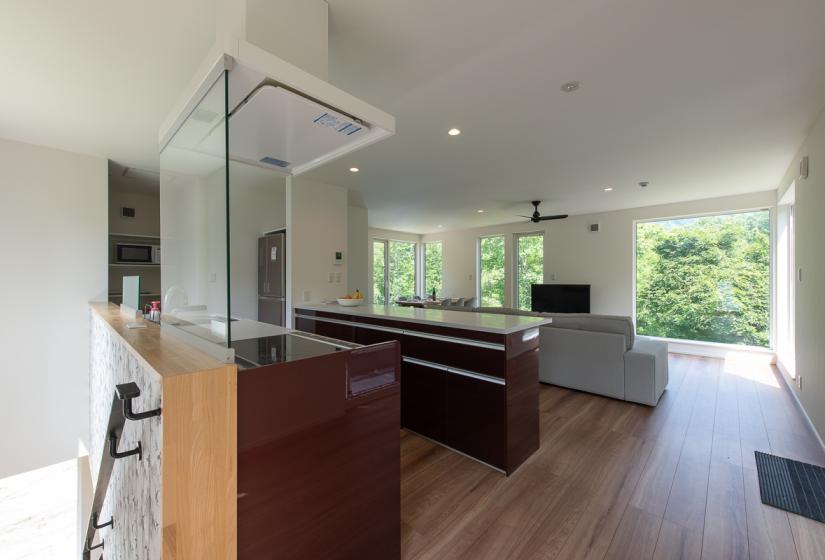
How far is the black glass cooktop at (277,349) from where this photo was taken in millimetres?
1176

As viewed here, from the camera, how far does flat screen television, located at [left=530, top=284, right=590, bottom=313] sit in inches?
264

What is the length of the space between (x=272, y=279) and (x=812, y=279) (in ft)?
18.2

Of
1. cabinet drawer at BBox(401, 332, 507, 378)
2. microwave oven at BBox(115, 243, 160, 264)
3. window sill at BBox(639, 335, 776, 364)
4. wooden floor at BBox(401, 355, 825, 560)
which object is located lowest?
wooden floor at BBox(401, 355, 825, 560)

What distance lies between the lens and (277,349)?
4.42 feet

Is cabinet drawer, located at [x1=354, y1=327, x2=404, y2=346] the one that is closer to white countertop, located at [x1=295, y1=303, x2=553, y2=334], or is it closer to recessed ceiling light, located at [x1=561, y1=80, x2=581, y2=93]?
white countertop, located at [x1=295, y1=303, x2=553, y2=334]

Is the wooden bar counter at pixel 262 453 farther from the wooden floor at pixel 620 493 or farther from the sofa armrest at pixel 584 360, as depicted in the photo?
the sofa armrest at pixel 584 360

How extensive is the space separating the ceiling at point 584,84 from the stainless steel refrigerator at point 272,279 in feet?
3.80

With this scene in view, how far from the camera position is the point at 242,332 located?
1.75 meters

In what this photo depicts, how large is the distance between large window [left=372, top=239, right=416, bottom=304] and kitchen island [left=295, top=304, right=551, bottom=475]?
5829 millimetres

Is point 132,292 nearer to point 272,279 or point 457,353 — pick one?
point 272,279

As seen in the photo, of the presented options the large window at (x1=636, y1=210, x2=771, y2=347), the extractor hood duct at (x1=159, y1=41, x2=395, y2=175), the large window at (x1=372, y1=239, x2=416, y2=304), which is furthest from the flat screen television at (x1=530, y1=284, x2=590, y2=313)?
the extractor hood duct at (x1=159, y1=41, x2=395, y2=175)

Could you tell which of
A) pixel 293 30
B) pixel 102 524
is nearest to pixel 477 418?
pixel 102 524

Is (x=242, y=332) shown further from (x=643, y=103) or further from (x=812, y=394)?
(x=812, y=394)

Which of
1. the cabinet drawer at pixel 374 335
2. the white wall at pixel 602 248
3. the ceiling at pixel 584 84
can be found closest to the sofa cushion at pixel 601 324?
the ceiling at pixel 584 84
